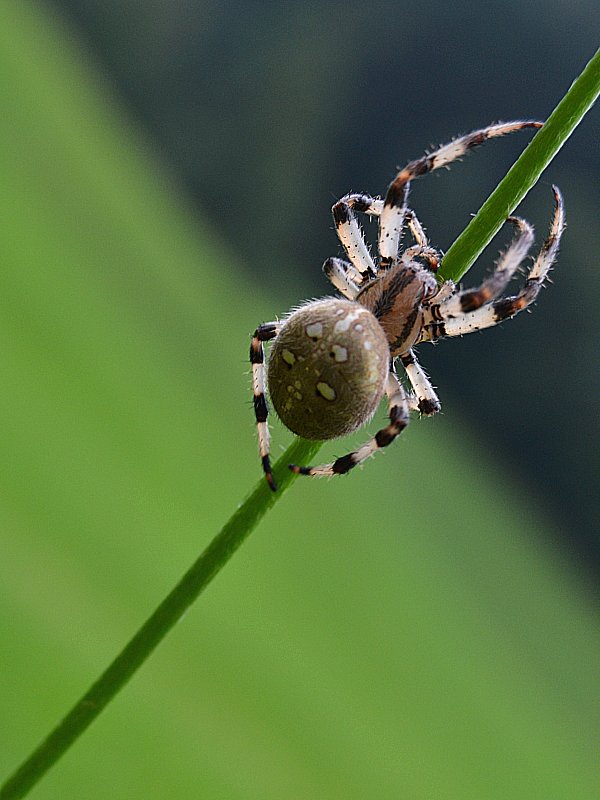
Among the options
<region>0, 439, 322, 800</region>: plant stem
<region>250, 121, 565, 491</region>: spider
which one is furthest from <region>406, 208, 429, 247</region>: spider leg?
<region>0, 439, 322, 800</region>: plant stem

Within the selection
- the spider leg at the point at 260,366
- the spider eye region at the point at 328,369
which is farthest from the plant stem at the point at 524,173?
the spider leg at the point at 260,366

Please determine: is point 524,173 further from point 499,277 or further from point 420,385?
point 420,385

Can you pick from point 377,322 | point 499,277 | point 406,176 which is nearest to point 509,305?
point 499,277

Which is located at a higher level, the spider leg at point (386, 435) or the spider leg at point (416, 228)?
the spider leg at point (416, 228)

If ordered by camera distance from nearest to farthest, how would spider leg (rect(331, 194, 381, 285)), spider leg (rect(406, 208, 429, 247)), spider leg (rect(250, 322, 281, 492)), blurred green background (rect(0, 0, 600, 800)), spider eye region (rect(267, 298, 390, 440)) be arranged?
spider eye region (rect(267, 298, 390, 440))
spider leg (rect(250, 322, 281, 492))
spider leg (rect(406, 208, 429, 247))
spider leg (rect(331, 194, 381, 285))
blurred green background (rect(0, 0, 600, 800))

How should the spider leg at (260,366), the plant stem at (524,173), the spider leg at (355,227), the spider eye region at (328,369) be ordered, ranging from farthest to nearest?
the spider leg at (355,227) < the spider leg at (260,366) < the spider eye region at (328,369) < the plant stem at (524,173)

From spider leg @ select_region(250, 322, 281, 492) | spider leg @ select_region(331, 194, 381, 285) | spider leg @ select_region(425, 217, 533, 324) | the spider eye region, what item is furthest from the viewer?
spider leg @ select_region(331, 194, 381, 285)

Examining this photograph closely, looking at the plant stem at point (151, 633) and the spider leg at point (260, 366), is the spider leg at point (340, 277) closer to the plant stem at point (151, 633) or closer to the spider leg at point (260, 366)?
the spider leg at point (260, 366)

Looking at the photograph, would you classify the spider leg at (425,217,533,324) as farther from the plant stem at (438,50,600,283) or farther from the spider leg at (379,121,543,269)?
the plant stem at (438,50,600,283)
